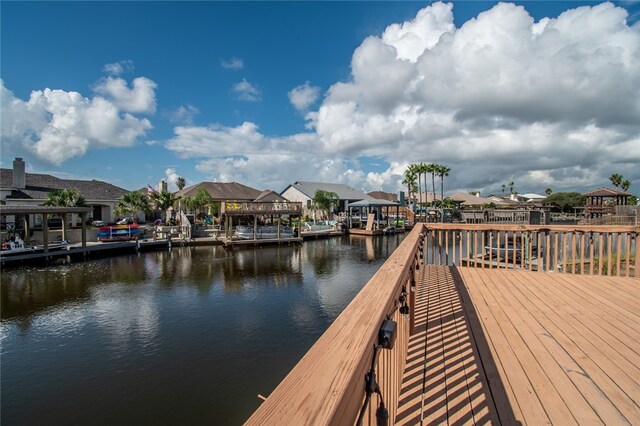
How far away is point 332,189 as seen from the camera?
52.3m

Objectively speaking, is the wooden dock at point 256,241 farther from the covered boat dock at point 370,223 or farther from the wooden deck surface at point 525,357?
the wooden deck surface at point 525,357

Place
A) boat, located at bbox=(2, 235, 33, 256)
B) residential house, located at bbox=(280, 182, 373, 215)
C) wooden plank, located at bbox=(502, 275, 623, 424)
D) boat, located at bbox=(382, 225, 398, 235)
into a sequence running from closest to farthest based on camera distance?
wooden plank, located at bbox=(502, 275, 623, 424), boat, located at bbox=(2, 235, 33, 256), boat, located at bbox=(382, 225, 398, 235), residential house, located at bbox=(280, 182, 373, 215)

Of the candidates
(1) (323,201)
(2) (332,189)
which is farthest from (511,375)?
(2) (332,189)

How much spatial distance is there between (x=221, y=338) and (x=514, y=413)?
26.0ft

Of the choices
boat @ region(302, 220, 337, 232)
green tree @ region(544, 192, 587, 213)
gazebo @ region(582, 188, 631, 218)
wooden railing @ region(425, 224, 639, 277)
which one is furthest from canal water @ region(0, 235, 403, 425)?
green tree @ region(544, 192, 587, 213)

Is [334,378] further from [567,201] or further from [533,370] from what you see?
[567,201]

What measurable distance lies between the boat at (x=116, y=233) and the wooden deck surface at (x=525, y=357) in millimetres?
25159

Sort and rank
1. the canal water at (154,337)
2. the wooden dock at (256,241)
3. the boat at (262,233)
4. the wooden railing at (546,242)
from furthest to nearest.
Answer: the boat at (262,233)
the wooden dock at (256,241)
the canal water at (154,337)
the wooden railing at (546,242)

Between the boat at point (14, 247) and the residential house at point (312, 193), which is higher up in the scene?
the residential house at point (312, 193)

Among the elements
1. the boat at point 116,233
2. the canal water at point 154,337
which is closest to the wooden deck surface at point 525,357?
the canal water at point 154,337

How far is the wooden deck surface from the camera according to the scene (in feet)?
6.76

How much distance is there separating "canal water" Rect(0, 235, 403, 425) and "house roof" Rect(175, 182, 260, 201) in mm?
23207

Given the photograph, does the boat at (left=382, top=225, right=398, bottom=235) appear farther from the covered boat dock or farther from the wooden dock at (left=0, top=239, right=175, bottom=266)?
the wooden dock at (left=0, top=239, right=175, bottom=266)

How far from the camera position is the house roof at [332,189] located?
49.5 m
